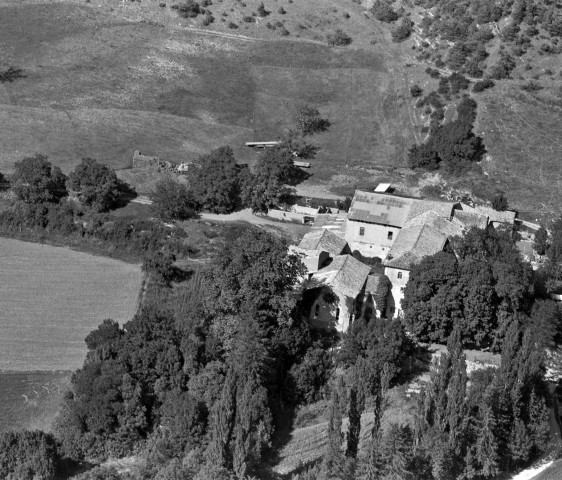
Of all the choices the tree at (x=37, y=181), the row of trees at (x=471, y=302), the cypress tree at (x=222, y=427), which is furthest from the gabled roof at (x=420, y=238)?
the tree at (x=37, y=181)

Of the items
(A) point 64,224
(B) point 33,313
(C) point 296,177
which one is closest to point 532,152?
(C) point 296,177

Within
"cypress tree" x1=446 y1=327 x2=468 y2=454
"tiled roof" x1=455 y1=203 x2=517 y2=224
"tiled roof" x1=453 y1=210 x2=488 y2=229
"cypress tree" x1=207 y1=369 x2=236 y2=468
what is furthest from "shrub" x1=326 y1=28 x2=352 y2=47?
"cypress tree" x1=207 y1=369 x2=236 y2=468

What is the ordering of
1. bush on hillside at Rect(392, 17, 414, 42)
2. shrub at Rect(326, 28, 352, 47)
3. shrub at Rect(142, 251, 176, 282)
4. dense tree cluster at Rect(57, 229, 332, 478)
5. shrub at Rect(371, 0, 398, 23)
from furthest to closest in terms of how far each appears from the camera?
shrub at Rect(371, 0, 398, 23), shrub at Rect(326, 28, 352, 47), bush on hillside at Rect(392, 17, 414, 42), shrub at Rect(142, 251, 176, 282), dense tree cluster at Rect(57, 229, 332, 478)

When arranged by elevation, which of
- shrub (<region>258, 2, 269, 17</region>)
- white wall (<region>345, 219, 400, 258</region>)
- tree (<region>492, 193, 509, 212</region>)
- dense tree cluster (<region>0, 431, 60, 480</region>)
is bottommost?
tree (<region>492, 193, 509, 212</region>)

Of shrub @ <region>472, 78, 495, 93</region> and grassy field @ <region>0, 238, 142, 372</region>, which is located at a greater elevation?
shrub @ <region>472, 78, 495, 93</region>

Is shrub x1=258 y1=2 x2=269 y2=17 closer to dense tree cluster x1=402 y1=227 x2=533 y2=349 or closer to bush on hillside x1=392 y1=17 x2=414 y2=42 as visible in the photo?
bush on hillside x1=392 y1=17 x2=414 y2=42

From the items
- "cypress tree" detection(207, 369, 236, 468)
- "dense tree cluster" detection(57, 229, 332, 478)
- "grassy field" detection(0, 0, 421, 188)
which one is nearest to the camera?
"cypress tree" detection(207, 369, 236, 468)

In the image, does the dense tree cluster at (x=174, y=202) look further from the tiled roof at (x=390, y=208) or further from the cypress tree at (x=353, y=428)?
the cypress tree at (x=353, y=428)
